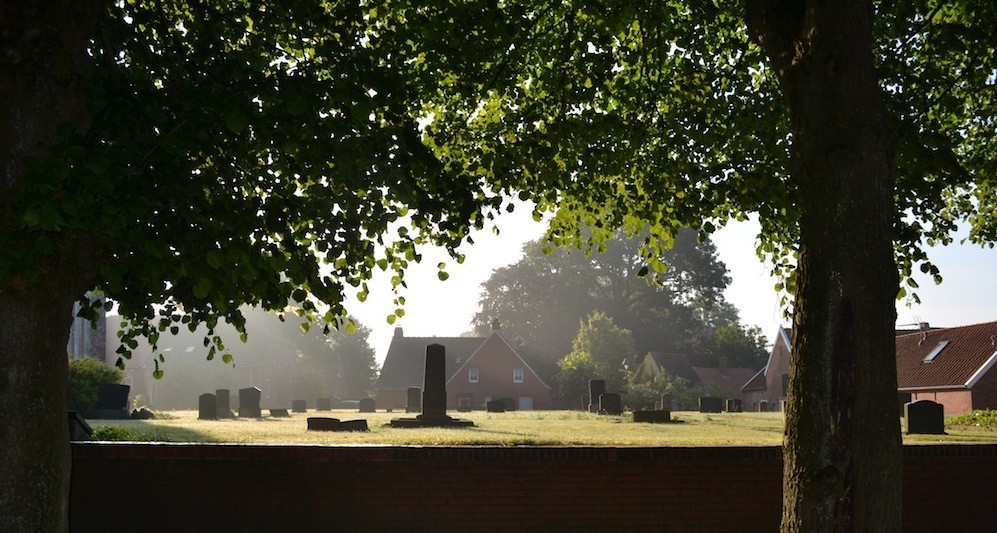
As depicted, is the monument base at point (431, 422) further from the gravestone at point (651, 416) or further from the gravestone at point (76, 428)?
the gravestone at point (76, 428)

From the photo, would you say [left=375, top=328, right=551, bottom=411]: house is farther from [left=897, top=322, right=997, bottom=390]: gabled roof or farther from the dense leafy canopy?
[left=897, top=322, right=997, bottom=390]: gabled roof

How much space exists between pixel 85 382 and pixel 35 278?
2333 cm

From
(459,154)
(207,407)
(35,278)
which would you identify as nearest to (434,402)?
(207,407)

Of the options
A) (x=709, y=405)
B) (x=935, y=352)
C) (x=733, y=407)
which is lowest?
(x=733, y=407)

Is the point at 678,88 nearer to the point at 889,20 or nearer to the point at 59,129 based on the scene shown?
the point at 889,20

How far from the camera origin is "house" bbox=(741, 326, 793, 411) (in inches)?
2635

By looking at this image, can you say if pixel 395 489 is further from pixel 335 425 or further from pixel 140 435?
pixel 335 425

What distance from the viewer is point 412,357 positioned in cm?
7106

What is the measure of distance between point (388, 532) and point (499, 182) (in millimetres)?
4278

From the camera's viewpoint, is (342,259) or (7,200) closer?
(7,200)

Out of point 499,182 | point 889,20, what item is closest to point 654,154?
point 499,182

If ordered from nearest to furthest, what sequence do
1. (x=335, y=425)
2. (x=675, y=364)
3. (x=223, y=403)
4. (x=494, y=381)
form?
(x=335, y=425)
(x=223, y=403)
(x=494, y=381)
(x=675, y=364)

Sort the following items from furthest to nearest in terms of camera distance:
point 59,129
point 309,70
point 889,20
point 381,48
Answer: point 889,20 → point 381,48 → point 309,70 → point 59,129

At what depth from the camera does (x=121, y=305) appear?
889 centimetres
